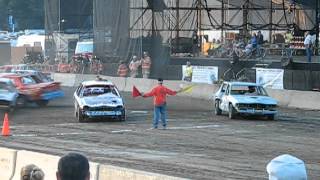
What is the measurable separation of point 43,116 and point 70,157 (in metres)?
24.2

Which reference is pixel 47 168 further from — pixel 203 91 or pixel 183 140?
pixel 203 91

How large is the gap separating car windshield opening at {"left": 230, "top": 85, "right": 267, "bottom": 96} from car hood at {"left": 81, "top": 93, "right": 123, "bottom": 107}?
4686mm

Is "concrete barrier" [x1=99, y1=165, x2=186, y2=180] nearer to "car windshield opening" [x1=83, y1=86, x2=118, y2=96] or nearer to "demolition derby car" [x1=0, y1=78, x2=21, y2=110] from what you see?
"car windshield opening" [x1=83, y1=86, x2=118, y2=96]

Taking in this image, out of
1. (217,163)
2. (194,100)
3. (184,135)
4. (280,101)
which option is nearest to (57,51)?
(194,100)

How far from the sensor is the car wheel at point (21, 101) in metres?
31.6

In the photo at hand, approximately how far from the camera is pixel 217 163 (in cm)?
1508

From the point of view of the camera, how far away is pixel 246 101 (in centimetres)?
2719

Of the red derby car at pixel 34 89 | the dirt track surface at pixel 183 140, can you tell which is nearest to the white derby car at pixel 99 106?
the dirt track surface at pixel 183 140

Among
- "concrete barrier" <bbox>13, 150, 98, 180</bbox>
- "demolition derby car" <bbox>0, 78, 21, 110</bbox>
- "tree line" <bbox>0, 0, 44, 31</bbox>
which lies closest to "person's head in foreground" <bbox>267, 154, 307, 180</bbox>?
"concrete barrier" <bbox>13, 150, 98, 180</bbox>

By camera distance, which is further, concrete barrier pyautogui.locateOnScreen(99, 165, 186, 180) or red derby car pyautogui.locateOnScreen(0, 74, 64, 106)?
red derby car pyautogui.locateOnScreen(0, 74, 64, 106)

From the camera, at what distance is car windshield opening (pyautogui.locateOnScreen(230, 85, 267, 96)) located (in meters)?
28.2

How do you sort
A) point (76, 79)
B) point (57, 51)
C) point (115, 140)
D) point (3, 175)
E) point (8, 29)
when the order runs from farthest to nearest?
point (8, 29) → point (57, 51) → point (76, 79) → point (115, 140) → point (3, 175)

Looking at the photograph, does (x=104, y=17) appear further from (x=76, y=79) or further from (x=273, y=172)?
(x=273, y=172)

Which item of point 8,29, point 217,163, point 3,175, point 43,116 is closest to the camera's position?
point 3,175
